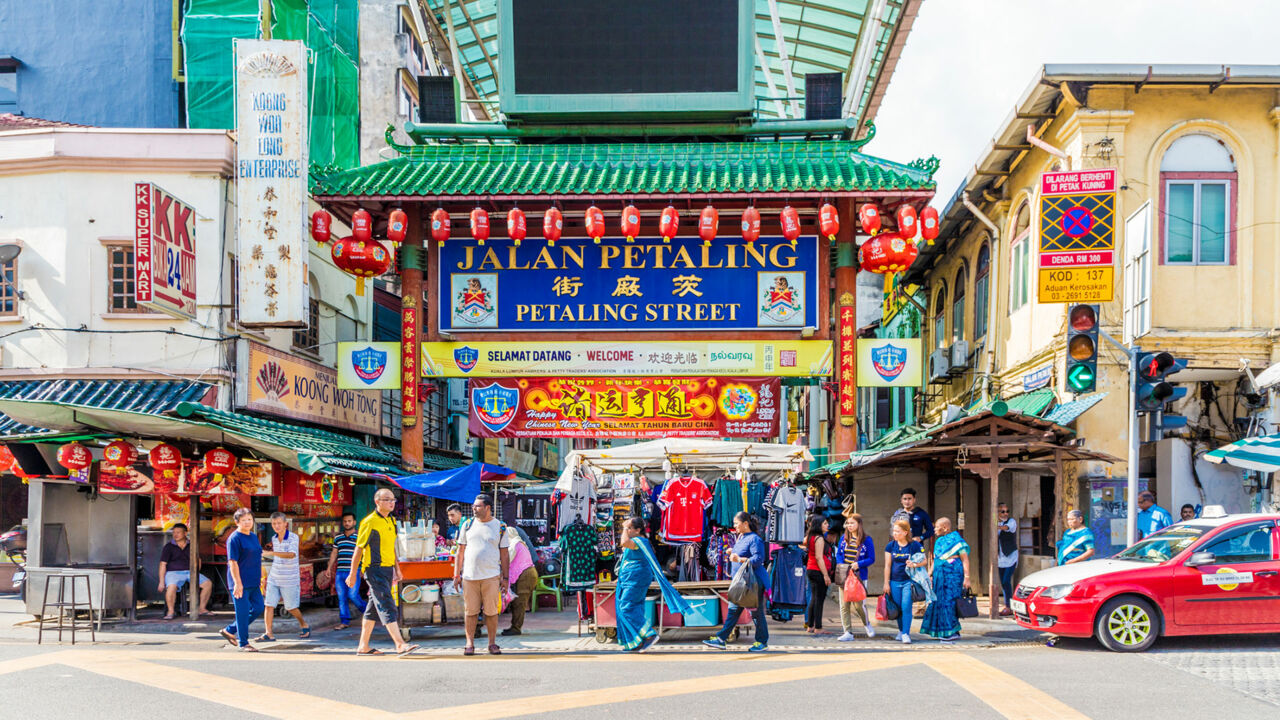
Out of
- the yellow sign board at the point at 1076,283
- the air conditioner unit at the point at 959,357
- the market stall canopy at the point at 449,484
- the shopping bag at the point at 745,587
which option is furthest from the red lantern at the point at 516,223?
the air conditioner unit at the point at 959,357

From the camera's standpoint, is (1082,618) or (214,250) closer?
(1082,618)

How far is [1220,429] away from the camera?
18.0 meters

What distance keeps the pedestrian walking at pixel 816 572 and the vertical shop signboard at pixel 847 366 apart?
3.36 m

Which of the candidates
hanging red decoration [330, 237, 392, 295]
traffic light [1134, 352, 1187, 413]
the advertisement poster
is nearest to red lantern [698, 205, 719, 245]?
the advertisement poster

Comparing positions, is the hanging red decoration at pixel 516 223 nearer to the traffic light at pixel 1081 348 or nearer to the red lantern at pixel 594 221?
the red lantern at pixel 594 221

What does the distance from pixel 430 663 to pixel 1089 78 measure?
1311 centimetres

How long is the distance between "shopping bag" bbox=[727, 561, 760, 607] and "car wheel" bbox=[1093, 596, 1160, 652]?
3844 mm

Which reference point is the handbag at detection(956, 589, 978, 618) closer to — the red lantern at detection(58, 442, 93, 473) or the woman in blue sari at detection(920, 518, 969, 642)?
the woman in blue sari at detection(920, 518, 969, 642)

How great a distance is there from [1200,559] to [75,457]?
48.1 ft

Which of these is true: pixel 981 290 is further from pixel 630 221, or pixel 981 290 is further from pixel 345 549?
pixel 345 549

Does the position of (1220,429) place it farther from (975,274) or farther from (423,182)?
(423,182)

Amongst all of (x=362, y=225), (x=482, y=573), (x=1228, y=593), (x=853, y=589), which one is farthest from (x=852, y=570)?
(x=362, y=225)

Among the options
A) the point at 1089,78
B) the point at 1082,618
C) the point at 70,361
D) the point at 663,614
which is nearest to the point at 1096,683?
the point at 1082,618

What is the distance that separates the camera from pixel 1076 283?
15773 mm
